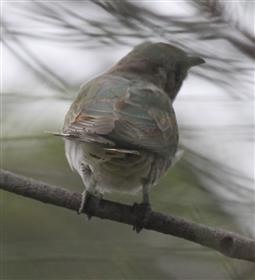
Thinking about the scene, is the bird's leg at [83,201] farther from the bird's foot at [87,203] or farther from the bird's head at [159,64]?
the bird's head at [159,64]

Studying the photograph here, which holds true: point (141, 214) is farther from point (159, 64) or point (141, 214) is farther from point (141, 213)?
point (159, 64)

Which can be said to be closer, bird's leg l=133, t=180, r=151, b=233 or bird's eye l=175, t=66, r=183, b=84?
bird's leg l=133, t=180, r=151, b=233

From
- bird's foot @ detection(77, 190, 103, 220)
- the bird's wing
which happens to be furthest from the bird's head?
bird's foot @ detection(77, 190, 103, 220)

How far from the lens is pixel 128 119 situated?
363cm

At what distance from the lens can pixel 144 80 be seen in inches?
174

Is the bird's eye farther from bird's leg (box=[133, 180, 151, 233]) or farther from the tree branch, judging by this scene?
the tree branch

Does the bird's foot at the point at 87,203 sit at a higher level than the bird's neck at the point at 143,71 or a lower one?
lower

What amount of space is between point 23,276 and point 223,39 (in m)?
1.90

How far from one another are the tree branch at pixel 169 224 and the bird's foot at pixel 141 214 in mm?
73

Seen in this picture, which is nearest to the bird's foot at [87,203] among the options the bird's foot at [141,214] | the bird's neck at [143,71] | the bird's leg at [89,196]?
the bird's leg at [89,196]

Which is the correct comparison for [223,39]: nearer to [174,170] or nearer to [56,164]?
[174,170]

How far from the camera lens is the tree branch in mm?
2836

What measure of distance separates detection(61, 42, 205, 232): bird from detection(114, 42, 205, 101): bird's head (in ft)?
0.30

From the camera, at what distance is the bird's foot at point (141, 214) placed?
3355 mm
